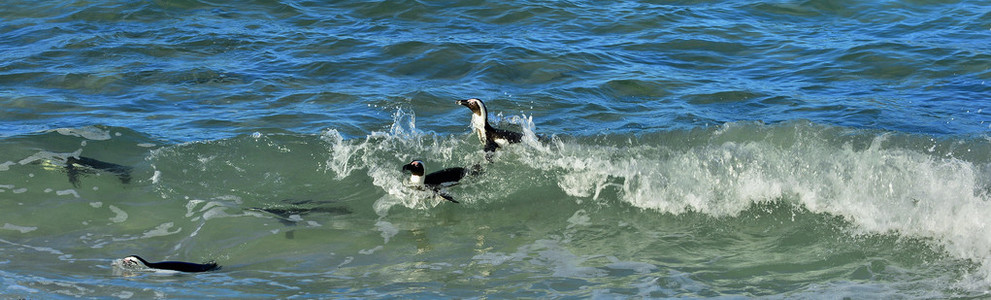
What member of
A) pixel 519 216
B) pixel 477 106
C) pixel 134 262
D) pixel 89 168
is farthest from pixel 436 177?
pixel 89 168

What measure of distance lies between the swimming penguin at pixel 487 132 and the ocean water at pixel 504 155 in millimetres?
152

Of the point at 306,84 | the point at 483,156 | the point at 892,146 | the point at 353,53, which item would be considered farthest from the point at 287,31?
the point at 892,146

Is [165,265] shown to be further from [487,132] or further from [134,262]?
[487,132]

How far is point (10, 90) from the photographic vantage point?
12766 mm

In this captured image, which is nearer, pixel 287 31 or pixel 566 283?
pixel 566 283

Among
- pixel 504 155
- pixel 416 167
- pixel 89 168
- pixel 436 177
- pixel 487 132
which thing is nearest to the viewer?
pixel 416 167

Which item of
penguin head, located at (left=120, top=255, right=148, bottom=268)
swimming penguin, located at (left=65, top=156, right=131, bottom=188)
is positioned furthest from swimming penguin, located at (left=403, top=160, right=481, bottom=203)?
swimming penguin, located at (left=65, top=156, right=131, bottom=188)

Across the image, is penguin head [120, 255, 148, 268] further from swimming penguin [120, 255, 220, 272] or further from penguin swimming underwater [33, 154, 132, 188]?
penguin swimming underwater [33, 154, 132, 188]

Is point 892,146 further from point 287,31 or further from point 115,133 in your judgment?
point 287,31

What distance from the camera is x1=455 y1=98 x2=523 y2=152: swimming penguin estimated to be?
33.7 ft

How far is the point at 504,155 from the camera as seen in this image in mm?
10094

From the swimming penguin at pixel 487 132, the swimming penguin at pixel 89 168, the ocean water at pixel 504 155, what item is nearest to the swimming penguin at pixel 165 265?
the ocean water at pixel 504 155

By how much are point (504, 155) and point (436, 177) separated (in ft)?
3.50

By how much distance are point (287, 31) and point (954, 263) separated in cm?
1134
